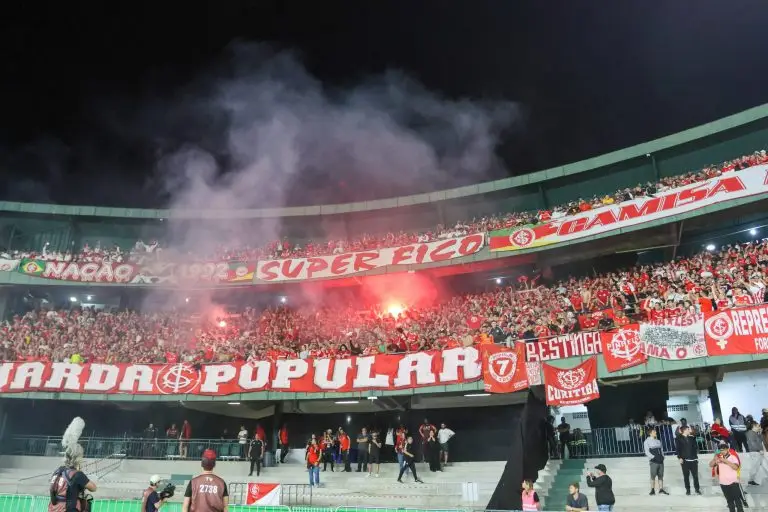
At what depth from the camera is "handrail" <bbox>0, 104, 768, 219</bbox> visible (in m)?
23.6

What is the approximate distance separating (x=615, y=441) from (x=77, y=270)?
22.8 m

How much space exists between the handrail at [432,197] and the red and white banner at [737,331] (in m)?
10.9

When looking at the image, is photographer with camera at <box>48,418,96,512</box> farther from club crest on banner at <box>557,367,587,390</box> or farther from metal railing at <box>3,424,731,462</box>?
metal railing at <box>3,424,731,462</box>

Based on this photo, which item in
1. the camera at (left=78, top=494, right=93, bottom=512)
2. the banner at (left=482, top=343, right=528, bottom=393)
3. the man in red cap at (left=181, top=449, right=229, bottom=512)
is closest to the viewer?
the man in red cap at (left=181, top=449, right=229, bottom=512)

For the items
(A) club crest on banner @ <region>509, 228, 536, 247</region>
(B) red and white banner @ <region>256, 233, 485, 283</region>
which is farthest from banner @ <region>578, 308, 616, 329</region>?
(B) red and white banner @ <region>256, 233, 485, 283</region>

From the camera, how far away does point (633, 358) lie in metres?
16.3

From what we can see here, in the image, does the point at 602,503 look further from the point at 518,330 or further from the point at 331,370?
the point at 331,370

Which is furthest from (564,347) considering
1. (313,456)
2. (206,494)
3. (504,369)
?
(206,494)

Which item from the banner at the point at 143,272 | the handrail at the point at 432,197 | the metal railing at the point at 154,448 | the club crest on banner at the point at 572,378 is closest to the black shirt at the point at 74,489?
the club crest on banner at the point at 572,378

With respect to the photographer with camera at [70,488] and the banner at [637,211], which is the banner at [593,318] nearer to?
the banner at [637,211]

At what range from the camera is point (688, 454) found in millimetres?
13156

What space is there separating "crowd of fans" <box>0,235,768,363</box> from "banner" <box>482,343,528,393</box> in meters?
1.07

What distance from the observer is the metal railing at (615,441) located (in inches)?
661

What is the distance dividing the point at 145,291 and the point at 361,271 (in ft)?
36.6
